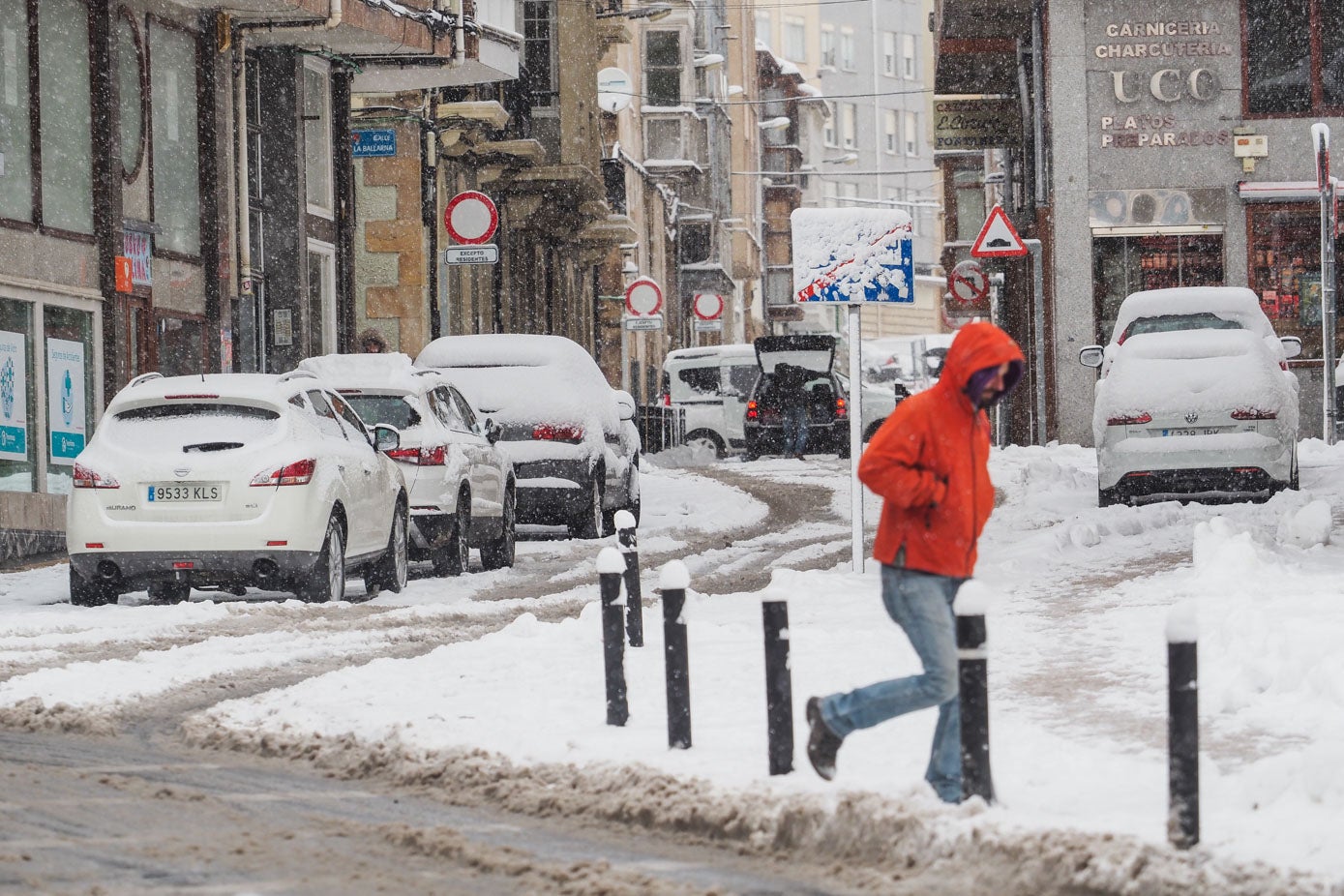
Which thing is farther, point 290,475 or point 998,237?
point 998,237

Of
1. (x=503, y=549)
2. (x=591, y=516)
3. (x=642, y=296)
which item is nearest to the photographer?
(x=503, y=549)

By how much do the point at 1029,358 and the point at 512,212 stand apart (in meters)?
10.0

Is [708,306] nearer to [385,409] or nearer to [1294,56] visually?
[1294,56]

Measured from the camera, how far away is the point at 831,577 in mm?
14797

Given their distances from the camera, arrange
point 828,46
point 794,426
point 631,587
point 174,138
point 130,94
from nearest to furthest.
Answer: point 631,587 < point 130,94 < point 174,138 < point 794,426 < point 828,46

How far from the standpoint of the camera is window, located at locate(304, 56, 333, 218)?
28.5m

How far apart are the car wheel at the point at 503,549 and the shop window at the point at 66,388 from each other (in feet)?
13.7

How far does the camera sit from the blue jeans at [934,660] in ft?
23.0

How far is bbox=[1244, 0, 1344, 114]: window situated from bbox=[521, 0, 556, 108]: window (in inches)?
533

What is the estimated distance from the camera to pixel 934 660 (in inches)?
276

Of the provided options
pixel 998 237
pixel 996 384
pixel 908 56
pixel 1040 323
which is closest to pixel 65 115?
pixel 998 237

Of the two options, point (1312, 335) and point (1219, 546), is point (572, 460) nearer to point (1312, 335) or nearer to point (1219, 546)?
point (1219, 546)

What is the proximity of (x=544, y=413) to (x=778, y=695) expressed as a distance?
13.2m

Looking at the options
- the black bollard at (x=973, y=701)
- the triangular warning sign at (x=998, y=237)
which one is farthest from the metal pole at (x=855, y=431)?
the triangular warning sign at (x=998, y=237)
